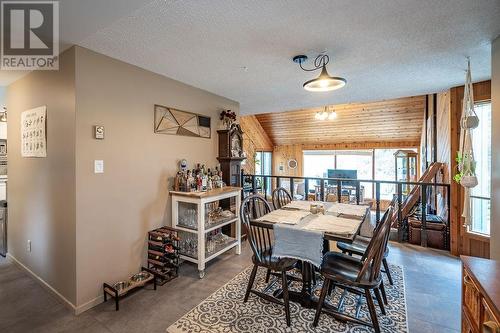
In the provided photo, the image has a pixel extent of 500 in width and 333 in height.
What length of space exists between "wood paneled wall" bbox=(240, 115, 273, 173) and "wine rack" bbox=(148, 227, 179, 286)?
18.8 ft

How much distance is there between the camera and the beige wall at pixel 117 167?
220 cm

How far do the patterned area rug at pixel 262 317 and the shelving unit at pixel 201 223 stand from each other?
58 cm

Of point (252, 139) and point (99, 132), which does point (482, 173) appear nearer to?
point (99, 132)

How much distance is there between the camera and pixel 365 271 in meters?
1.77

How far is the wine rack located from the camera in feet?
8.71

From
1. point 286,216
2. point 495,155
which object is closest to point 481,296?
point 286,216

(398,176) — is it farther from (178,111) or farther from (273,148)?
(178,111)

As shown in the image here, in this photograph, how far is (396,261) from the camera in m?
3.20

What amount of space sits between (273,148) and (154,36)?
26.6 ft

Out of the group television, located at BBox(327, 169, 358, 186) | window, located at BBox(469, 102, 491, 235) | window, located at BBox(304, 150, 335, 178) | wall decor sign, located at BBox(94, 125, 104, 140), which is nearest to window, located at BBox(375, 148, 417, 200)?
television, located at BBox(327, 169, 358, 186)

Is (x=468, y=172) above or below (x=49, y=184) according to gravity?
above

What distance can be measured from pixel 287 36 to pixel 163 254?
247 centimetres

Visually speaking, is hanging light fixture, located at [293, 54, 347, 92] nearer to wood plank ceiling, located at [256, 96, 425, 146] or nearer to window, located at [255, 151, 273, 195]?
wood plank ceiling, located at [256, 96, 425, 146]

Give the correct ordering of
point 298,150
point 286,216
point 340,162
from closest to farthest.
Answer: point 286,216
point 340,162
point 298,150
